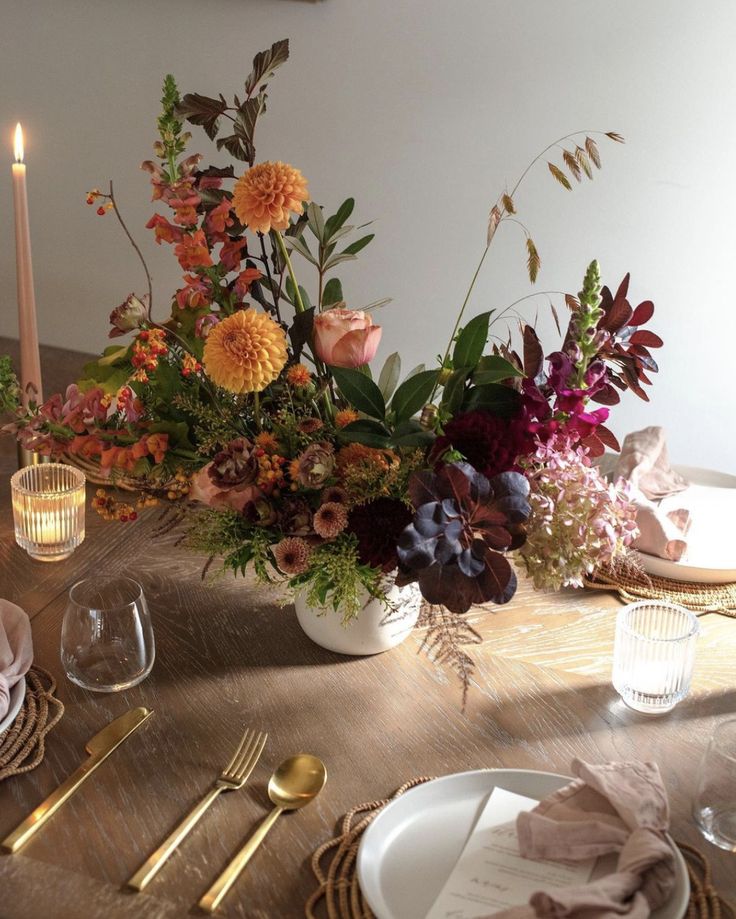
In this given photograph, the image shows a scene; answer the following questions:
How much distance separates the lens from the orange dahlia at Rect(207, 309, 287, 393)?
0.89 metres

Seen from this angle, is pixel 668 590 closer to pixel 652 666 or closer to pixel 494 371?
pixel 652 666

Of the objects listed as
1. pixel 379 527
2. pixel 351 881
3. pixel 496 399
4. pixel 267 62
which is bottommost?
pixel 351 881

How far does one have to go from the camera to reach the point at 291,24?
2.48 meters

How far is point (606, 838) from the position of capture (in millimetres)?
781

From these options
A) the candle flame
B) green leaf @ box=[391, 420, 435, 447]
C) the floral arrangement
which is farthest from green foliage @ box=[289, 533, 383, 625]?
the candle flame

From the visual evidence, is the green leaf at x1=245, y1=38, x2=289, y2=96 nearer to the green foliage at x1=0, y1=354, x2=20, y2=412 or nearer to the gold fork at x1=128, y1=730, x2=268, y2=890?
the green foliage at x1=0, y1=354, x2=20, y2=412

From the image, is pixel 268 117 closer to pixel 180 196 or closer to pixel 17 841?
pixel 180 196

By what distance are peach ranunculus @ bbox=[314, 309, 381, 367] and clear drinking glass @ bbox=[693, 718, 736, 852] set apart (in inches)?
17.6

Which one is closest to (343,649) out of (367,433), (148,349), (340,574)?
(340,574)

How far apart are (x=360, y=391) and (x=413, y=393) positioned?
50mm

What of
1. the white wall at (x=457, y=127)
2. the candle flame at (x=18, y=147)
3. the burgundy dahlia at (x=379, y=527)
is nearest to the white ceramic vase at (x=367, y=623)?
the burgundy dahlia at (x=379, y=527)

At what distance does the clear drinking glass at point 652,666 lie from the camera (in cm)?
99

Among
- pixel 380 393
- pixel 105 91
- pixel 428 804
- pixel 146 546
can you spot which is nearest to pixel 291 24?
pixel 105 91

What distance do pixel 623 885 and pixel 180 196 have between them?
71 centimetres
